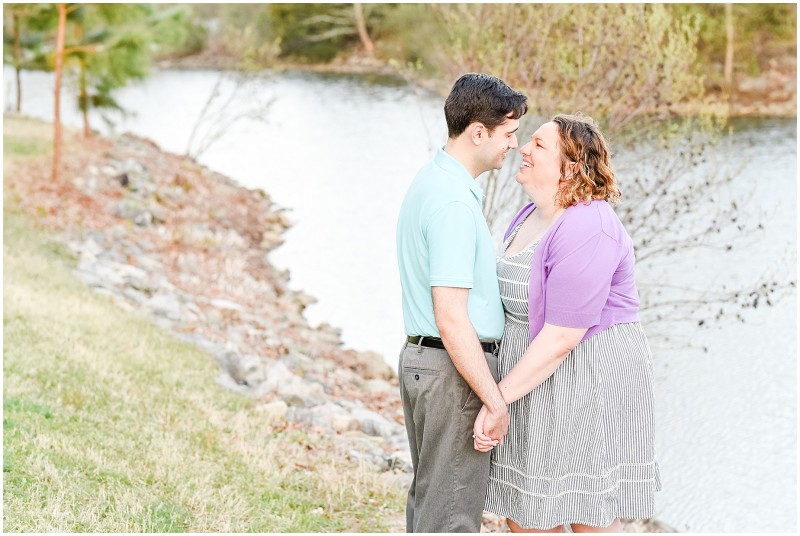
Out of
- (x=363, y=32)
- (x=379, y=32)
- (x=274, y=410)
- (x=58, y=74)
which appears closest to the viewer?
(x=274, y=410)

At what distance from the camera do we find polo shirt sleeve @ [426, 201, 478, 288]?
337 centimetres

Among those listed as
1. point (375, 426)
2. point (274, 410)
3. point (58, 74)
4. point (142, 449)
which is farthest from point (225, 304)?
point (142, 449)

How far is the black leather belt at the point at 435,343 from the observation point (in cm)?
355

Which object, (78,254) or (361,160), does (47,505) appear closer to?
(78,254)

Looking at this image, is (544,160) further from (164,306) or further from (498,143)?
(164,306)

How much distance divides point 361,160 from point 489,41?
15013 mm

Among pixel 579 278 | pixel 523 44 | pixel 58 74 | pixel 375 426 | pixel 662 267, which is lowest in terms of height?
pixel 375 426

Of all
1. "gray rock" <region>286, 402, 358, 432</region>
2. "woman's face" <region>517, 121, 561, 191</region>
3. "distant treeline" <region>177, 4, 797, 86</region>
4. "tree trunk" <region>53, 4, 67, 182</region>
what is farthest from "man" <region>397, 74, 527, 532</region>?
"distant treeline" <region>177, 4, 797, 86</region>

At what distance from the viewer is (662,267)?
14055mm

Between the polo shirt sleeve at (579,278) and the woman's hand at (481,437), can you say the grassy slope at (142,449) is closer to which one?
the woman's hand at (481,437)

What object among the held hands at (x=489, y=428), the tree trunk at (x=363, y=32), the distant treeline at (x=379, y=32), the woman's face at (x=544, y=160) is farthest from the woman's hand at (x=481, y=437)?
the tree trunk at (x=363, y=32)

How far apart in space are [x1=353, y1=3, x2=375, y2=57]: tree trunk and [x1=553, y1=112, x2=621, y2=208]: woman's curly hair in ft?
140

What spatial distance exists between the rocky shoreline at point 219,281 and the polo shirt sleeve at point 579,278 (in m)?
3.04

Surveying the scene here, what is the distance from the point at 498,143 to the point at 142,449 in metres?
3.15
